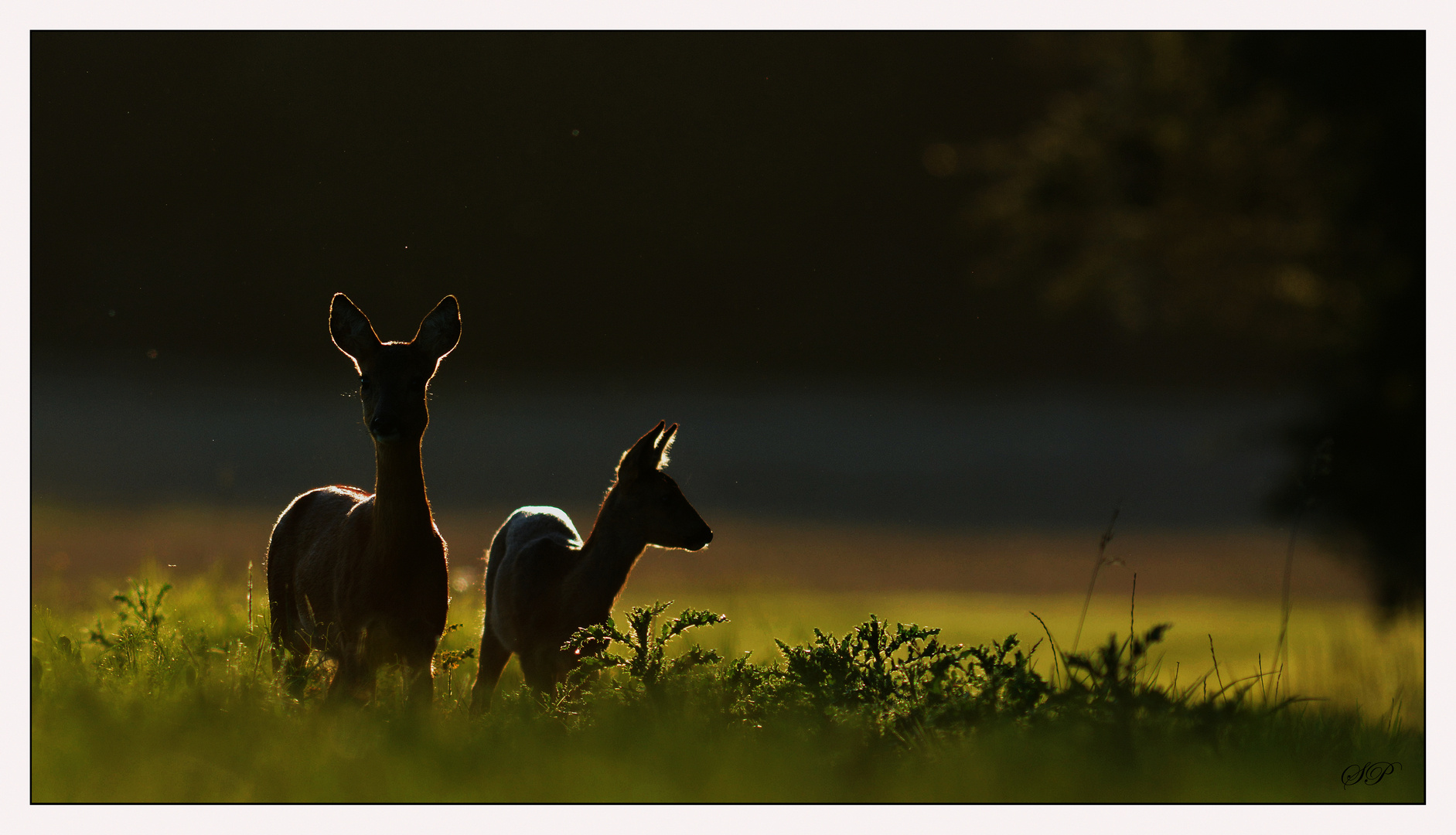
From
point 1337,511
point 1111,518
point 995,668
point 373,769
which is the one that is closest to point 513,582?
point 373,769

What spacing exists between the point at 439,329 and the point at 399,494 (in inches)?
26.9

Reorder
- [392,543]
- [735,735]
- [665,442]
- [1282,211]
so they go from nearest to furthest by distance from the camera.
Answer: [735,735], [392,543], [665,442], [1282,211]

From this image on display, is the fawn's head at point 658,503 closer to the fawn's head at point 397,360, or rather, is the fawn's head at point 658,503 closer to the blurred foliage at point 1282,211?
the fawn's head at point 397,360

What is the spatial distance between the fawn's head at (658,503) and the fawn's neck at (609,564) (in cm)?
7

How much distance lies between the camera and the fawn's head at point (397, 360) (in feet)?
14.0

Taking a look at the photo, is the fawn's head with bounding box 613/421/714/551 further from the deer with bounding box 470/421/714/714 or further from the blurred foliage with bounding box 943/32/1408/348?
the blurred foliage with bounding box 943/32/1408/348

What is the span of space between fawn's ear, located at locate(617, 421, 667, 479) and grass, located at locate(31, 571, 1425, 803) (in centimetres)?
85

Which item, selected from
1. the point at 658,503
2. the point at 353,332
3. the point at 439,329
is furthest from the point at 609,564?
the point at 353,332

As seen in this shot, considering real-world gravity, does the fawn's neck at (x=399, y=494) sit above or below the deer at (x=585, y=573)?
Result: above

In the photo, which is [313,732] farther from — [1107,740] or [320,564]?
[1107,740]

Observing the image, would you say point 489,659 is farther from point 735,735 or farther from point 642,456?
point 735,735

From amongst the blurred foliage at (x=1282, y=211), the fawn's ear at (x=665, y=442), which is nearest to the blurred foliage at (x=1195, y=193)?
the blurred foliage at (x=1282, y=211)

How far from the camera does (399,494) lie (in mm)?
4312

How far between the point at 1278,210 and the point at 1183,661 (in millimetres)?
7089
